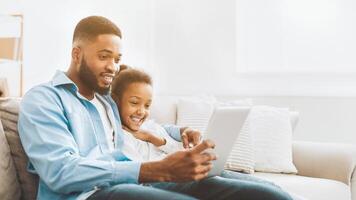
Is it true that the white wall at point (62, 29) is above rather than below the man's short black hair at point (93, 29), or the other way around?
above

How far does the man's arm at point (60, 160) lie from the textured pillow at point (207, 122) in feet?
3.48

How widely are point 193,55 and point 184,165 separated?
2.26 metres

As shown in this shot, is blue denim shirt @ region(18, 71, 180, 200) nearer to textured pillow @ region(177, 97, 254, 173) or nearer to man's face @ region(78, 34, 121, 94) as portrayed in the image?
man's face @ region(78, 34, 121, 94)

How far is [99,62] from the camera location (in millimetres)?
1537

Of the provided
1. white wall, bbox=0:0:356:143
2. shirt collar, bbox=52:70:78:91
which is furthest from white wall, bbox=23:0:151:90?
shirt collar, bbox=52:70:78:91

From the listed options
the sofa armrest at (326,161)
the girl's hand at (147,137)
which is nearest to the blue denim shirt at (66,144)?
the girl's hand at (147,137)

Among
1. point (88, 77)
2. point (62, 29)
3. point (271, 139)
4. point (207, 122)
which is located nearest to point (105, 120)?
point (88, 77)

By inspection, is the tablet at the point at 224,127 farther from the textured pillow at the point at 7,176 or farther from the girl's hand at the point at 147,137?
the textured pillow at the point at 7,176

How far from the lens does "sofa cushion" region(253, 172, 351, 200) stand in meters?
2.02

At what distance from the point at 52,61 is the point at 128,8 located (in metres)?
0.68

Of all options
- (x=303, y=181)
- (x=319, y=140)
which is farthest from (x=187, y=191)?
(x=319, y=140)

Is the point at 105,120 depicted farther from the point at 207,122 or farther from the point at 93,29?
the point at 207,122

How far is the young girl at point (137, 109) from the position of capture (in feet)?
5.69

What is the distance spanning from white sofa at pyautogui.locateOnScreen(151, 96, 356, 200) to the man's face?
3.00 feet
